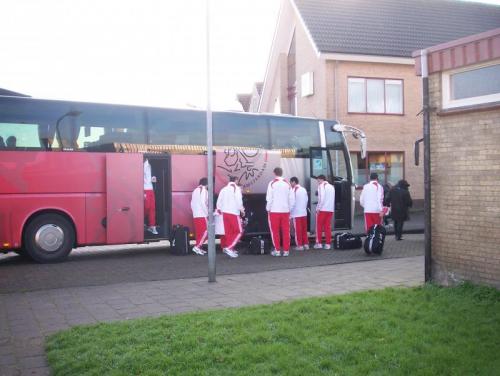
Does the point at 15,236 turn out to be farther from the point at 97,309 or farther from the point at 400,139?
the point at 400,139

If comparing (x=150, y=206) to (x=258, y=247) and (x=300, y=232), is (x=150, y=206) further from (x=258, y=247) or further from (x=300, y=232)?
(x=300, y=232)

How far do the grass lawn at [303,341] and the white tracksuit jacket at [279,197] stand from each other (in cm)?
663

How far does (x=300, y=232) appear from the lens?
1556cm

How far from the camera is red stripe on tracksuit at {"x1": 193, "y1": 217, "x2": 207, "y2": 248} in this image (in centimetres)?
A: 1432

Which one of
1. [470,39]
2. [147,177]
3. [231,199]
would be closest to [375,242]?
[231,199]

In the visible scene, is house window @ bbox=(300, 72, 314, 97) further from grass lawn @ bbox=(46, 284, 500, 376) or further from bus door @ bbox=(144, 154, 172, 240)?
grass lawn @ bbox=(46, 284, 500, 376)

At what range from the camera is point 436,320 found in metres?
6.53

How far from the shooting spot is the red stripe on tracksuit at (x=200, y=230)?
47.0 feet

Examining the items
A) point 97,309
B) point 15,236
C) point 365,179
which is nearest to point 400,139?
point 365,179

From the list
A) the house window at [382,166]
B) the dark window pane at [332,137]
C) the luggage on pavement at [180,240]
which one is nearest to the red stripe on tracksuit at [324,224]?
the dark window pane at [332,137]

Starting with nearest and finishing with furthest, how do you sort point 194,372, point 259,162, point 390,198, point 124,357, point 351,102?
1. point 194,372
2. point 124,357
3. point 259,162
4. point 390,198
5. point 351,102

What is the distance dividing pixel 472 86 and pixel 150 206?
342 inches

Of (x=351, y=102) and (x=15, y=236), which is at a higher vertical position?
(x=351, y=102)

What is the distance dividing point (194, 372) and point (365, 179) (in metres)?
22.7
